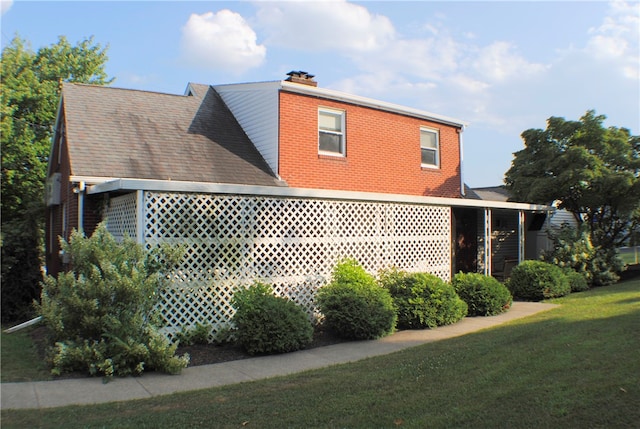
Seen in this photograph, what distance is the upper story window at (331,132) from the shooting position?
13578 mm

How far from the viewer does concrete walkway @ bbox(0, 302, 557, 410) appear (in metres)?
5.67

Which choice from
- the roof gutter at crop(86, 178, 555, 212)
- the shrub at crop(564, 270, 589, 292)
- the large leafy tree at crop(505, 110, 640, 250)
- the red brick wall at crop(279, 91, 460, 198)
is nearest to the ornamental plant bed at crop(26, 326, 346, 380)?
the roof gutter at crop(86, 178, 555, 212)

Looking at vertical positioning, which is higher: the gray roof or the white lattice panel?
the gray roof

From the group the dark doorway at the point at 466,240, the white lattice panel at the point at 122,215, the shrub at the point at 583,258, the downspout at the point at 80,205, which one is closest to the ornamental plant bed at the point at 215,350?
the white lattice panel at the point at 122,215

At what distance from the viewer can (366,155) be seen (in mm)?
14203

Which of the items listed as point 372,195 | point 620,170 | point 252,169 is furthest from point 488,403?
point 620,170

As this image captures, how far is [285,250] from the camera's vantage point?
9.44 metres

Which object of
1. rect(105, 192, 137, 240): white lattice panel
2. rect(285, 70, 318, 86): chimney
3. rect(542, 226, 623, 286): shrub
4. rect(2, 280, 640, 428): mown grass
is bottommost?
rect(2, 280, 640, 428): mown grass

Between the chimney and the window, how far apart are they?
3850mm

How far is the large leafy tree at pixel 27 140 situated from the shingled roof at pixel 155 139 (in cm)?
370

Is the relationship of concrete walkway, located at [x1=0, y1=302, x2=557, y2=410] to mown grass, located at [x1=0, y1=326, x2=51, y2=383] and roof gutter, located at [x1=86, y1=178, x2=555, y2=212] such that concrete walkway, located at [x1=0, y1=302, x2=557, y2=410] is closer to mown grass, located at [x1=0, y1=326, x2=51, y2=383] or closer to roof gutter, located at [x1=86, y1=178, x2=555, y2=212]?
mown grass, located at [x1=0, y1=326, x2=51, y2=383]

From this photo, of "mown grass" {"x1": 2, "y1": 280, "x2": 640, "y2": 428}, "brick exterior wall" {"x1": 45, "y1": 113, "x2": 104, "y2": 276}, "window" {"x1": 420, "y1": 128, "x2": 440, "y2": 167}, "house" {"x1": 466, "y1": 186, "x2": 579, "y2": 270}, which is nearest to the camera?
"mown grass" {"x1": 2, "y1": 280, "x2": 640, "y2": 428}

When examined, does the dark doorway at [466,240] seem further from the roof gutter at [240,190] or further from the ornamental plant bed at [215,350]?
the ornamental plant bed at [215,350]

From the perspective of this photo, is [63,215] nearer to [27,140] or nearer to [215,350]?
[215,350]
